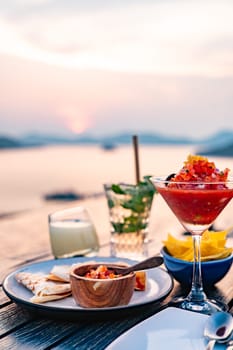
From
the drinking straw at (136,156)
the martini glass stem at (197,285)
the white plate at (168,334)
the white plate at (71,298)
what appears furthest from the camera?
the drinking straw at (136,156)

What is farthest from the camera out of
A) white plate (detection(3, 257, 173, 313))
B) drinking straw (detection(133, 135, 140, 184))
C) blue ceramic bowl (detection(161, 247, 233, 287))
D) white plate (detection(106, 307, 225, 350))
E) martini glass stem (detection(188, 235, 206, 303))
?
drinking straw (detection(133, 135, 140, 184))

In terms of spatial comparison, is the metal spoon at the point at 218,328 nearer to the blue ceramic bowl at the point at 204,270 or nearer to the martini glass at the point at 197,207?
the martini glass at the point at 197,207

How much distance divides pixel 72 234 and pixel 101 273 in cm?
60

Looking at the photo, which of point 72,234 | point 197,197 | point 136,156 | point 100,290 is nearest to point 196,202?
point 197,197

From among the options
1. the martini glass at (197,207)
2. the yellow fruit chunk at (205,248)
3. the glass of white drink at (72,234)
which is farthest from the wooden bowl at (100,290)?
the glass of white drink at (72,234)

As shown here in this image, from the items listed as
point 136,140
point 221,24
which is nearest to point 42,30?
point 221,24

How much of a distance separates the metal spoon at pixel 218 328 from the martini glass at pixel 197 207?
0.18 m

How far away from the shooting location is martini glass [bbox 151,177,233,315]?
51.2 inches

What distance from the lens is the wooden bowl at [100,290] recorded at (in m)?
1.24

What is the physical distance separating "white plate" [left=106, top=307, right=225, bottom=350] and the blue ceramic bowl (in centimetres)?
29

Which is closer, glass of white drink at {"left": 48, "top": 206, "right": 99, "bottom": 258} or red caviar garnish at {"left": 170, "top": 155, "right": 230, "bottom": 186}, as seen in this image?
red caviar garnish at {"left": 170, "top": 155, "right": 230, "bottom": 186}

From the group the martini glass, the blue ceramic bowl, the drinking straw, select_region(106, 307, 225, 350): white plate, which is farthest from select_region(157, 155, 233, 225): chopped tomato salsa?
the drinking straw

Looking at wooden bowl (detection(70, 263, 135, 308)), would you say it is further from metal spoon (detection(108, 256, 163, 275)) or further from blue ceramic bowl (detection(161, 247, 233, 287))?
blue ceramic bowl (detection(161, 247, 233, 287))

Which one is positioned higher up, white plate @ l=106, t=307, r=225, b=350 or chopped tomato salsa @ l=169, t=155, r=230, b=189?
chopped tomato salsa @ l=169, t=155, r=230, b=189
